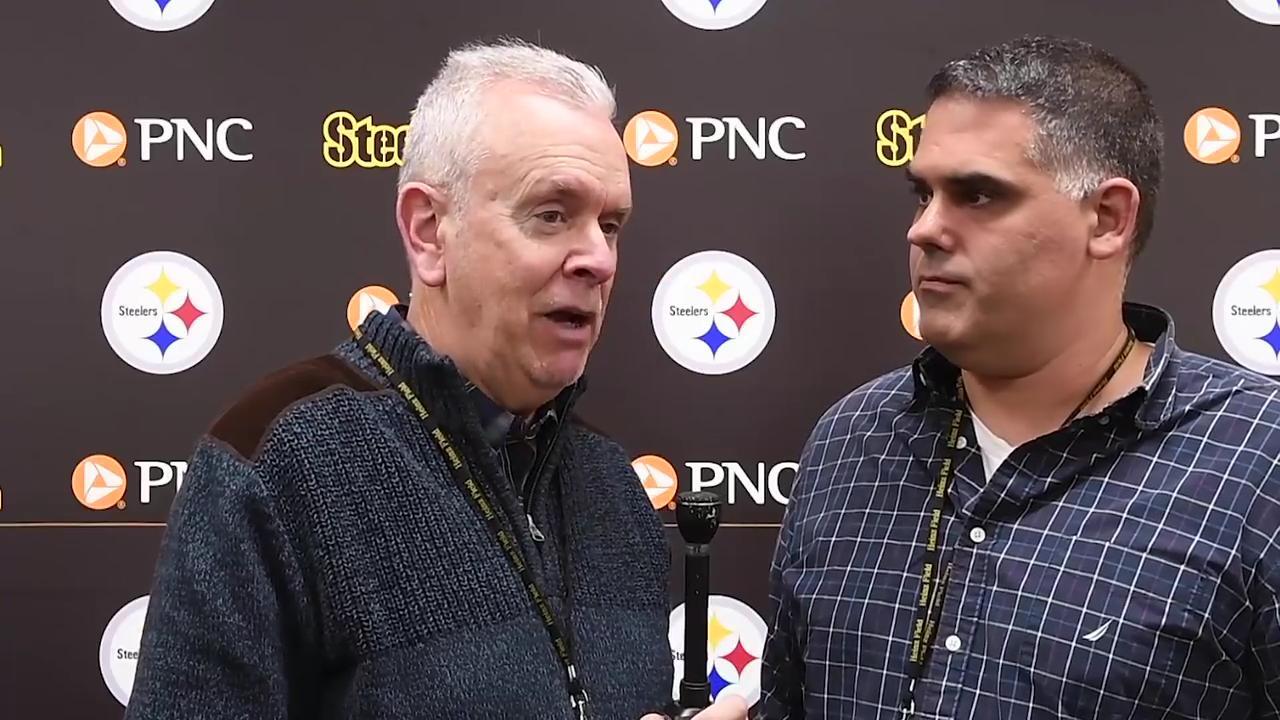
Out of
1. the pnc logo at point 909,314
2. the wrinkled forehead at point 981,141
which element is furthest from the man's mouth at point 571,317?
the pnc logo at point 909,314

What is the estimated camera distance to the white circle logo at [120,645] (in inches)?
74.5

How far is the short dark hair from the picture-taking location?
1273mm

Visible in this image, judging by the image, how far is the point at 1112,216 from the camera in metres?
1.31

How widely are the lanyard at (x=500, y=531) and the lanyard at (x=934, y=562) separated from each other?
1.33 feet

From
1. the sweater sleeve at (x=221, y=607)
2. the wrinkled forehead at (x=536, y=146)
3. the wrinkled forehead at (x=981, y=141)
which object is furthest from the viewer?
the wrinkled forehead at (x=981, y=141)

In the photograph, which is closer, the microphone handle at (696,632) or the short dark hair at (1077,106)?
the microphone handle at (696,632)

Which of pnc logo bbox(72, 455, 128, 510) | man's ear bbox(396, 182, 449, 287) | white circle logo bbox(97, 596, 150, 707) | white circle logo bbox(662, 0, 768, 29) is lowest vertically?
white circle logo bbox(97, 596, 150, 707)

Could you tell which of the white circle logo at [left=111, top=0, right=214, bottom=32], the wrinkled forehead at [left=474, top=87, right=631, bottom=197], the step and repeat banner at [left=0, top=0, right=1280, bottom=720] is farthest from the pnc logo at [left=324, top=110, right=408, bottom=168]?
the wrinkled forehead at [left=474, top=87, right=631, bottom=197]

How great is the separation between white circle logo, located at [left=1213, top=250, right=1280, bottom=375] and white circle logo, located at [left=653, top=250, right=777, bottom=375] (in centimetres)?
75

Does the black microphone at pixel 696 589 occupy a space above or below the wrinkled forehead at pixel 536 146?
below

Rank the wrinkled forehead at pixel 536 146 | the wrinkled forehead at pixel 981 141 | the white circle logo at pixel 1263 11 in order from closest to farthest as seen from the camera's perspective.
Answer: the wrinkled forehead at pixel 536 146
the wrinkled forehead at pixel 981 141
the white circle logo at pixel 1263 11

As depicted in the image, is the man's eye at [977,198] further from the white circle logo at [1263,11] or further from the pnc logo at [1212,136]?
the white circle logo at [1263,11]

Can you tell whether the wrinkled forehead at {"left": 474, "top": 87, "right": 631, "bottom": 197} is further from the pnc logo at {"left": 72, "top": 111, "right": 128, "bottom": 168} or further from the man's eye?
the pnc logo at {"left": 72, "top": 111, "right": 128, "bottom": 168}

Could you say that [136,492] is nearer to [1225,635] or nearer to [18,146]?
[18,146]
